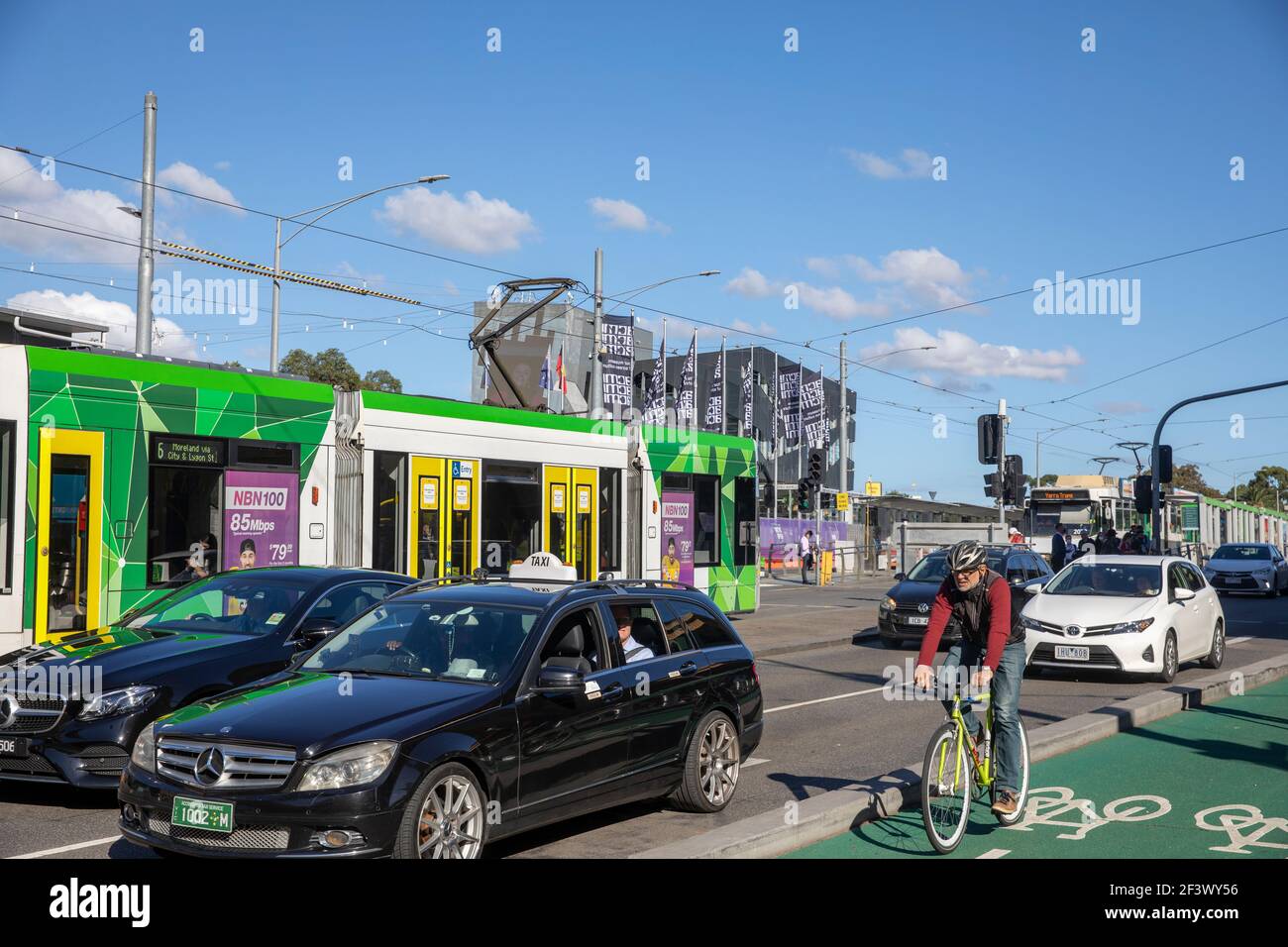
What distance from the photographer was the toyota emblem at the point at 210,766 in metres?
6.00

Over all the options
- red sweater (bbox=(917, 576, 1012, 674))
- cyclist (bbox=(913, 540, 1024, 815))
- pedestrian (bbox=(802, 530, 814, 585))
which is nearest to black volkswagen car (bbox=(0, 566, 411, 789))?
red sweater (bbox=(917, 576, 1012, 674))

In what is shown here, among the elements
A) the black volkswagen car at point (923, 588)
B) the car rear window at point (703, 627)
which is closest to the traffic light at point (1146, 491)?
the black volkswagen car at point (923, 588)

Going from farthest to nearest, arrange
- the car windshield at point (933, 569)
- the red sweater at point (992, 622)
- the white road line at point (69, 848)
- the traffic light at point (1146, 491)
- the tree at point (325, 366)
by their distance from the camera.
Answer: the tree at point (325, 366)
the traffic light at point (1146, 491)
the car windshield at point (933, 569)
the red sweater at point (992, 622)
the white road line at point (69, 848)

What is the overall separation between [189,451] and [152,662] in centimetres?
459

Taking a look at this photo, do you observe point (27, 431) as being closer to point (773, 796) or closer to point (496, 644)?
point (496, 644)

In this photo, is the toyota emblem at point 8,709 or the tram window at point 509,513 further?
the tram window at point 509,513

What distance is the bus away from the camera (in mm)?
11250

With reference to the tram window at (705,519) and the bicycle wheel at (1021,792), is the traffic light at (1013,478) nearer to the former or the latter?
the tram window at (705,519)

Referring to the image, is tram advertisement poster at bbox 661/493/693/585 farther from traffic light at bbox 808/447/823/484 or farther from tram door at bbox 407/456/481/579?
traffic light at bbox 808/447/823/484

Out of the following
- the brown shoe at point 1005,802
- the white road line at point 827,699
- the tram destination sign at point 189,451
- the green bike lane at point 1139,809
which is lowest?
the white road line at point 827,699

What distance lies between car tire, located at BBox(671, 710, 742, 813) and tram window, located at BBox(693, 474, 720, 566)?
1272cm

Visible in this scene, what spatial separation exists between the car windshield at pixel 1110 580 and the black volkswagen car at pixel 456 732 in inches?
360

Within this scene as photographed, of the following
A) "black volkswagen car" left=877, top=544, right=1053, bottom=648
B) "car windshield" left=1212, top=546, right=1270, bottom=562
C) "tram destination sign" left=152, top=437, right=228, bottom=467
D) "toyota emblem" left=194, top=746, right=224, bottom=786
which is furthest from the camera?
"car windshield" left=1212, top=546, right=1270, bottom=562

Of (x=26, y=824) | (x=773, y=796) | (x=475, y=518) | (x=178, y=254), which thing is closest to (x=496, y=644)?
(x=773, y=796)
